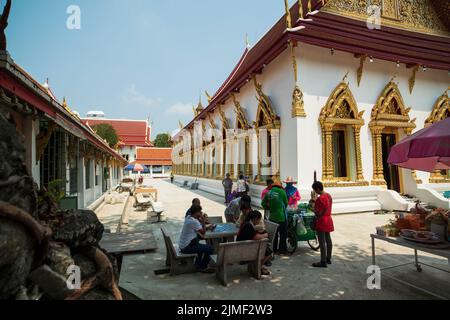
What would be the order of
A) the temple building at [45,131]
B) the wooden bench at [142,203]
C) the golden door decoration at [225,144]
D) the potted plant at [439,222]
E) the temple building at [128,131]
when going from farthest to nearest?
the temple building at [128,131], the golden door decoration at [225,144], the wooden bench at [142,203], the potted plant at [439,222], the temple building at [45,131]

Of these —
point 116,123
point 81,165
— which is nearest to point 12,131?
point 81,165

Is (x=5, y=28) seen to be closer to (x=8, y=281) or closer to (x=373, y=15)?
(x=8, y=281)

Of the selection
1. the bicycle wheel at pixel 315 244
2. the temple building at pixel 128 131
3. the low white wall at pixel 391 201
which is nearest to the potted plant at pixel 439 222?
the bicycle wheel at pixel 315 244

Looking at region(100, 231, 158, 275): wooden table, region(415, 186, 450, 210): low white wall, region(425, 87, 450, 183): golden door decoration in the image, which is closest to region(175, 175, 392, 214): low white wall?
region(415, 186, 450, 210): low white wall

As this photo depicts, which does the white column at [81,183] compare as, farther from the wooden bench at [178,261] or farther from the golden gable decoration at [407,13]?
the golden gable decoration at [407,13]

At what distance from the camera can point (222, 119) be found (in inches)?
561

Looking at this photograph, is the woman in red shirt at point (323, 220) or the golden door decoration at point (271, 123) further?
the golden door decoration at point (271, 123)

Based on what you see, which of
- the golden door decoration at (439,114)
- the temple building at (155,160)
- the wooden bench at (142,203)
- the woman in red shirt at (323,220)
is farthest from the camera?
the temple building at (155,160)

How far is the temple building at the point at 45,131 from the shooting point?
286 centimetres

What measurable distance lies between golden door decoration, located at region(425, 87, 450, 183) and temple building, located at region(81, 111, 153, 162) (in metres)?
39.1

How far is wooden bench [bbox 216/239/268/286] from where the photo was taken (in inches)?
137

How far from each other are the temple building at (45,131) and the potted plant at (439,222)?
4666 millimetres

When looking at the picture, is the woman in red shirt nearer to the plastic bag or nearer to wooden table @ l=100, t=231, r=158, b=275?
the plastic bag

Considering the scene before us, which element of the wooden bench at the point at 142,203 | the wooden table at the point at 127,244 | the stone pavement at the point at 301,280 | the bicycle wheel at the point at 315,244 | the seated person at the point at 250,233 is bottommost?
the stone pavement at the point at 301,280
